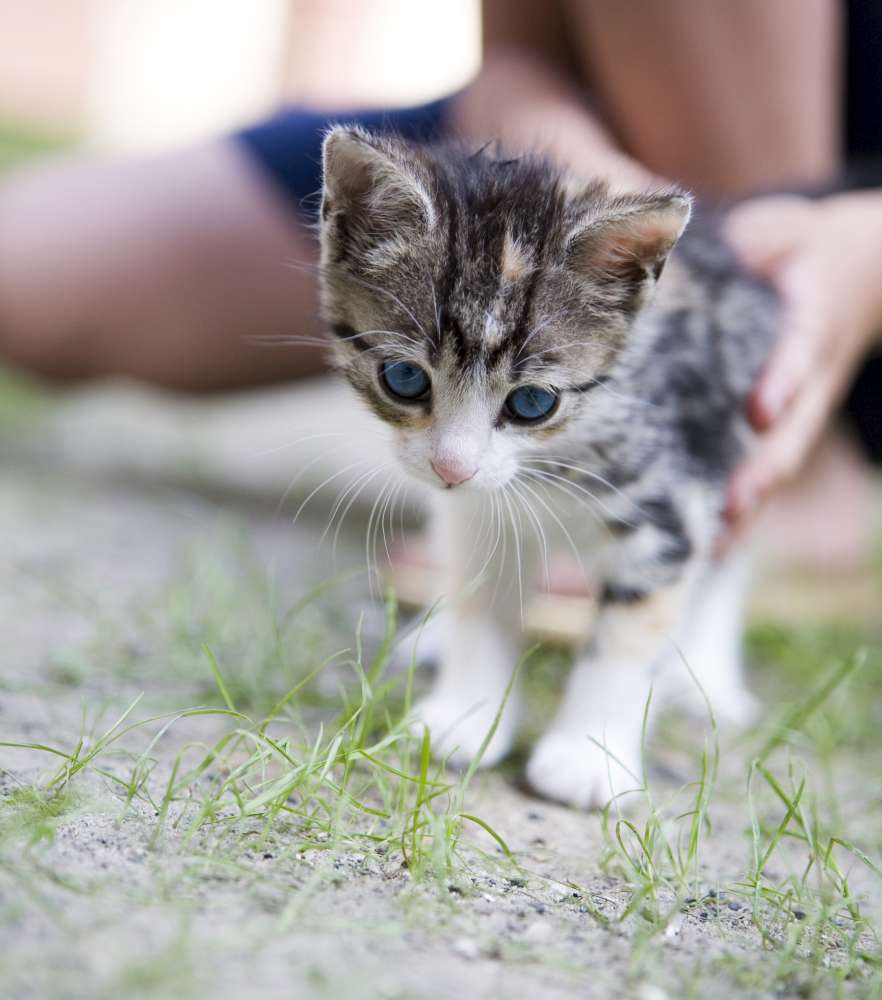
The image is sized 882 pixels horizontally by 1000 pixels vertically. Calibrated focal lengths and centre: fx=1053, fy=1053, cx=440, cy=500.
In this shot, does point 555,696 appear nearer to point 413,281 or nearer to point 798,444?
point 798,444

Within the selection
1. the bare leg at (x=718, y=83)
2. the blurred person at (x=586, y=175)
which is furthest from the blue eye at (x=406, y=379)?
the bare leg at (x=718, y=83)

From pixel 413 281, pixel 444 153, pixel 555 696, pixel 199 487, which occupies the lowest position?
pixel 199 487

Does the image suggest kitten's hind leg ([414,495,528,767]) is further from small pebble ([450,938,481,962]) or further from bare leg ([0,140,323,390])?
bare leg ([0,140,323,390])

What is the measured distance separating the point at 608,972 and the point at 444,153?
48.6 inches

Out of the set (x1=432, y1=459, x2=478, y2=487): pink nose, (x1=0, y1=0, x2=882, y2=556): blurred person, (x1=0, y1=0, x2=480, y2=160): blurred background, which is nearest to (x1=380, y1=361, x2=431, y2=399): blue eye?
(x1=432, y1=459, x2=478, y2=487): pink nose

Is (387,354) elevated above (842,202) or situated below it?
below

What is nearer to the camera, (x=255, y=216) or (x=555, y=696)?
(x=555, y=696)

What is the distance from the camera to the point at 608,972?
1122 mm

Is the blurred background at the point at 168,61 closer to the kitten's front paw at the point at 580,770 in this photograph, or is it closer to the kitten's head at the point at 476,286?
the kitten's head at the point at 476,286

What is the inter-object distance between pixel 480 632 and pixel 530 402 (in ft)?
1.65

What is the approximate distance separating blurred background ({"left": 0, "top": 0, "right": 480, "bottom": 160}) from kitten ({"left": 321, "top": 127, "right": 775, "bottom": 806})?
4.46 m

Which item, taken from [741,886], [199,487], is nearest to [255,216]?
[199,487]

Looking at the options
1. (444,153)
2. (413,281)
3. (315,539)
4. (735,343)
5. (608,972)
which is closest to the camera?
(608,972)

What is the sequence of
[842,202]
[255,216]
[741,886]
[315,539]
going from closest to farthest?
[741,886]
[842,202]
[315,539]
[255,216]
